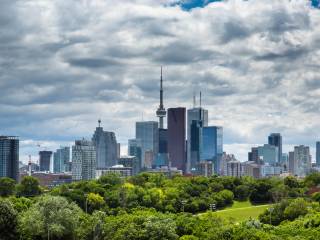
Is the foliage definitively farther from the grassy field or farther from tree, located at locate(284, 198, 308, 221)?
the grassy field

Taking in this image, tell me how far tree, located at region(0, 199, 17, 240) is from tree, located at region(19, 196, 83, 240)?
37.7 inches

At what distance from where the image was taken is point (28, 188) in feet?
449

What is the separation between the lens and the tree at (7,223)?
76500 mm

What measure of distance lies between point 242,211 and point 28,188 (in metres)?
47.0

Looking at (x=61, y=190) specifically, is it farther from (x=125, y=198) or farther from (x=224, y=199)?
(x=224, y=199)

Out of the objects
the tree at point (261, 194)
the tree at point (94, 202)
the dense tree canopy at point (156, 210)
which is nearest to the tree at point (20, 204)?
the dense tree canopy at point (156, 210)

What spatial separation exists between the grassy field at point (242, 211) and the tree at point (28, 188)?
137 feet

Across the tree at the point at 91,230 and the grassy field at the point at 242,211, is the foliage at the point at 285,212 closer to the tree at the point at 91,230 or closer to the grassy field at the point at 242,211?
the grassy field at the point at 242,211

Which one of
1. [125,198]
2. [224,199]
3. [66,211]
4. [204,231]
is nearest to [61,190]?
[125,198]

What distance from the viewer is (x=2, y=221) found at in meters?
76.4

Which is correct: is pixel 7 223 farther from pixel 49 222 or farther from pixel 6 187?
pixel 6 187

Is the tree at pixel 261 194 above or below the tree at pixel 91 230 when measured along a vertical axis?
above

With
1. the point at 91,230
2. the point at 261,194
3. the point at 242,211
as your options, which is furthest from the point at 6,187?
the point at 91,230

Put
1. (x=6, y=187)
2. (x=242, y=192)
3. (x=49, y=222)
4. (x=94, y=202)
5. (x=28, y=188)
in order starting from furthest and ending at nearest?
1. (x=28, y=188)
2. (x=6, y=187)
3. (x=242, y=192)
4. (x=94, y=202)
5. (x=49, y=222)
